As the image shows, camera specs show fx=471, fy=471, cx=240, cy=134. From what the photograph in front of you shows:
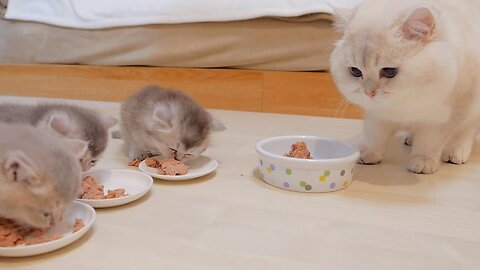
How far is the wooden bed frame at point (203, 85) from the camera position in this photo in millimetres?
2314

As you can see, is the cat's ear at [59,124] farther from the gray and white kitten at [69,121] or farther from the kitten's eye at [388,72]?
the kitten's eye at [388,72]

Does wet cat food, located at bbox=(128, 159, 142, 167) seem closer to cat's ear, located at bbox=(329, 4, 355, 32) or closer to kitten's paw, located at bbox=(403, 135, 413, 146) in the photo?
cat's ear, located at bbox=(329, 4, 355, 32)

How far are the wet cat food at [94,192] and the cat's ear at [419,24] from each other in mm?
815

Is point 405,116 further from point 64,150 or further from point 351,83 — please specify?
point 64,150

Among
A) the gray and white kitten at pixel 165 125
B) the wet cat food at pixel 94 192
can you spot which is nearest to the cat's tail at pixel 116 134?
the gray and white kitten at pixel 165 125

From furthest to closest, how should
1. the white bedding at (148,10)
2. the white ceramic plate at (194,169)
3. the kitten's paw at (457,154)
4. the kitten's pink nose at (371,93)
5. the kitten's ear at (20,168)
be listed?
the white bedding at (148,10), the kitten's paw at (457,154), the white ceramic plate at (194,169), the kitten's pink nose at (371,93), the kitten's ear at (20,168)

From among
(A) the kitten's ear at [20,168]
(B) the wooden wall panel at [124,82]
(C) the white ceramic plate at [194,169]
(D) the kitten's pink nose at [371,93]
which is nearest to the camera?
(A) the kitten's ear at [20,168]

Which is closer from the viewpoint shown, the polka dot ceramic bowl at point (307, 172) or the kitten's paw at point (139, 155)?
the polka dot ceramic bowl at point (307, 172)

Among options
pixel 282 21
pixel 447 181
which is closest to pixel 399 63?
pixel 447 181

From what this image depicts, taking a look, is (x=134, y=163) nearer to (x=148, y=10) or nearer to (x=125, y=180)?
(x=125, y=180)

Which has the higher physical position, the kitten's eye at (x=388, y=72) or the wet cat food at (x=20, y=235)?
the kitten's eye at (x=388, y=72)

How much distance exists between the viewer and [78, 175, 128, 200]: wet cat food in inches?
44.7

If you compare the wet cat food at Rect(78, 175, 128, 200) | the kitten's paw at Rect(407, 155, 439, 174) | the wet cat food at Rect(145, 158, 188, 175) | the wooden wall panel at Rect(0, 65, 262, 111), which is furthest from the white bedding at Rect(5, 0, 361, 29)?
the wet cat food at Rect(78, 175, 128, 200)

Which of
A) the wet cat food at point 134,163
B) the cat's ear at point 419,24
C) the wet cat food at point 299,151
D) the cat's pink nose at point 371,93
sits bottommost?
the wet cat food at point 134,163
